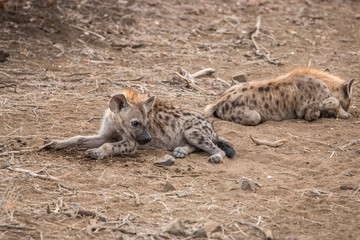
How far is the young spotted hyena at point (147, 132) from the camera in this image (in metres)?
4.45

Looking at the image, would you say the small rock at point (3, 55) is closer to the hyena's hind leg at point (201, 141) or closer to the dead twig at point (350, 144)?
the hyena's hind leg at point (201, 141)

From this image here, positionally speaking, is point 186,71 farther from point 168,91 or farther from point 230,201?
point 230,201

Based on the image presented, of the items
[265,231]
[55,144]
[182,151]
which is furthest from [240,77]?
[265,231]

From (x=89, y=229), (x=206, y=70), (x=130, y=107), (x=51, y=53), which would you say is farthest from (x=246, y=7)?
(x=89, y=229)

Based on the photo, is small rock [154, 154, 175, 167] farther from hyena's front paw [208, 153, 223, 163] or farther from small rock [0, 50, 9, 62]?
small rock [0, 50, 9, 62]

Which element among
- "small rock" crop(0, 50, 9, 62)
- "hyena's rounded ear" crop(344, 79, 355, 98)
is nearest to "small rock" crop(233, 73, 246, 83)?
"hyena's rounded ear" crop(344, 79, 355, 98)

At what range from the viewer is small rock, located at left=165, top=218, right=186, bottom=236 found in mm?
2996

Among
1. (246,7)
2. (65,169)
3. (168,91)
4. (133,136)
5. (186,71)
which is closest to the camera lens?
(65,169)

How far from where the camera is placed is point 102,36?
7.91 m

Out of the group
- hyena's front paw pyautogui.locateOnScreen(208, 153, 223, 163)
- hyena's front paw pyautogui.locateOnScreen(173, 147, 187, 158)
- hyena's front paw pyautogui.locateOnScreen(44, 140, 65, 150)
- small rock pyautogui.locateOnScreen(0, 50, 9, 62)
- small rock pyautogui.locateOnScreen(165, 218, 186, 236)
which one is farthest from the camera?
small rock pyautogui.locateOnScreen(0, 50, 9, 62)

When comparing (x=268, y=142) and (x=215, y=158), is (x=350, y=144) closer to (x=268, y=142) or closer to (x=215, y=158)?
(x=268, y=142)

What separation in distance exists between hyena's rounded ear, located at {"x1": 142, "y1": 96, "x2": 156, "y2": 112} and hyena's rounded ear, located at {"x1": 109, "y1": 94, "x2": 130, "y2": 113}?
0.16 meters

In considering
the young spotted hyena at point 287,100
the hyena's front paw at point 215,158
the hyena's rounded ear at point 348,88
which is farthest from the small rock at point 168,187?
the hyena's rounded ear at point 348,88

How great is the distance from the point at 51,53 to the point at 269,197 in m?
4.45
